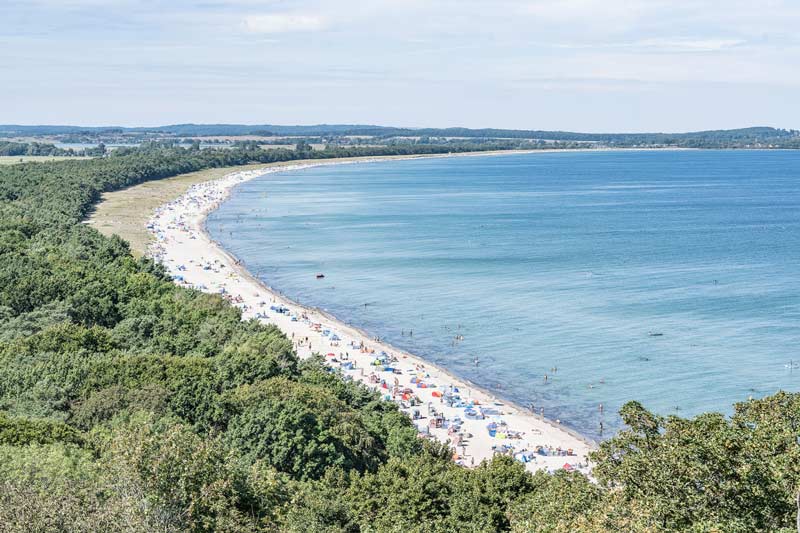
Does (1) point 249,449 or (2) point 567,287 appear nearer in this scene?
(1) point 249,449

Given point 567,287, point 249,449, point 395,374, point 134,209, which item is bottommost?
point 395,374

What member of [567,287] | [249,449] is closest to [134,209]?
[567,287]

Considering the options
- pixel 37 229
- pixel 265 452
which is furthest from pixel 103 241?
pixel 265 452

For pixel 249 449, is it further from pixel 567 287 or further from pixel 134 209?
pixel 134 209

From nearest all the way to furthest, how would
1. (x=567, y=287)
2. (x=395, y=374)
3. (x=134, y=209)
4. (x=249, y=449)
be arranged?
(x=249, y=449)
(x=395, y=374)
(x=567, y=287)
(x=134, y=209)

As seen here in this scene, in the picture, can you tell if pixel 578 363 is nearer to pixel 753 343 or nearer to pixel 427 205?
pixel 753 343

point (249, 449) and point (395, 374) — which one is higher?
point (249, 449)

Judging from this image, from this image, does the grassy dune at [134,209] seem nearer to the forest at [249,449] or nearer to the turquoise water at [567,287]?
the turquoise water at [567,287]
